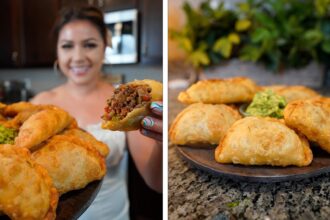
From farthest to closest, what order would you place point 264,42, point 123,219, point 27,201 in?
point 264,42, point 123,219, point 27,201

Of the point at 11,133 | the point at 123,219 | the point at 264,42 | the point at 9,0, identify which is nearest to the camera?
the point at 11,133

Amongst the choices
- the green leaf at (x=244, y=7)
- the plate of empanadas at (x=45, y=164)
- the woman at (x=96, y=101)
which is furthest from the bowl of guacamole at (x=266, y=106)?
the green leaf at (x=244, y=7)

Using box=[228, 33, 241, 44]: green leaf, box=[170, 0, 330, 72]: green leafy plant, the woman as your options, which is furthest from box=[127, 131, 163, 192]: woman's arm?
box=[228, 33, 241, 44]: green leaf

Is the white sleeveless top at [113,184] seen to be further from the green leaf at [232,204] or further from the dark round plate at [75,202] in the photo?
the green leaf at [232,204]

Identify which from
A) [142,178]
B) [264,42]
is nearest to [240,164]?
[142,178]

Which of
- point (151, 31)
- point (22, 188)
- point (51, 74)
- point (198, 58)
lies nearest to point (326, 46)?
point (198, 58)

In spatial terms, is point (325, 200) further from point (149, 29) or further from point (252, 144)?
point (149, 29)
